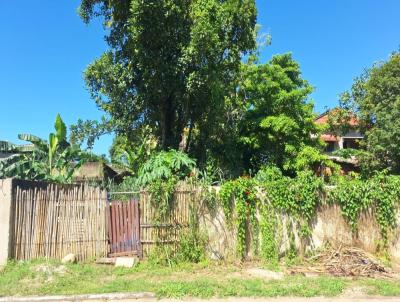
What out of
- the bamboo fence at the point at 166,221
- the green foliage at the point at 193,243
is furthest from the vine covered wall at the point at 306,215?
the bamboo fence at the point at 166,221

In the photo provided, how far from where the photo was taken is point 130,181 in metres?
12.9

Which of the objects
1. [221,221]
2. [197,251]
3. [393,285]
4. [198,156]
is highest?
[198,156]

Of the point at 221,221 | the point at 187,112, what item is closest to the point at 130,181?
the point at 221,221

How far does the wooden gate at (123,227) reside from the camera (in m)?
10.9

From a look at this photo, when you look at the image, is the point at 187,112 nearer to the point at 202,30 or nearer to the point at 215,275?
the point at 202,30

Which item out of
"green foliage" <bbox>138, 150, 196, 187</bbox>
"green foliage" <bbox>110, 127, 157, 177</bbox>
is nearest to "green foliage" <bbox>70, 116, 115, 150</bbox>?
"green foliage" <bbox>110, 127, 157, 177</bbox>

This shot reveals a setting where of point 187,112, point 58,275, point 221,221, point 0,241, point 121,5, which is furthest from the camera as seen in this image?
point 187,112

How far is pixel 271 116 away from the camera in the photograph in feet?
70.2

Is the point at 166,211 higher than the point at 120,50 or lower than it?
lower

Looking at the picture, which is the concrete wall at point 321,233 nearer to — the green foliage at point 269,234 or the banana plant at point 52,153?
the green foliage at point 269,234

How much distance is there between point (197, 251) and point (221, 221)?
3.25 ft

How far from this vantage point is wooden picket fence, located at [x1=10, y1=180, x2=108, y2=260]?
10312 mm

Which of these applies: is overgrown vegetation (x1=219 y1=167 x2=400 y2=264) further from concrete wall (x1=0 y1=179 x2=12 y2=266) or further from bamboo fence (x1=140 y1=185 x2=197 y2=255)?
concrete wall (x1=0 y1=179 x2=12 y2=266)

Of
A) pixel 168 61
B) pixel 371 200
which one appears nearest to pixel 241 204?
pixel 371 200
